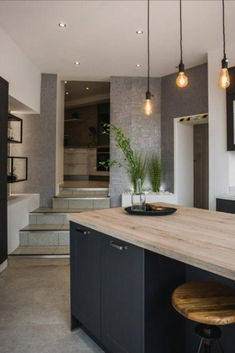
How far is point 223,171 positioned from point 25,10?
3425mm

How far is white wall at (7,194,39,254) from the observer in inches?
161

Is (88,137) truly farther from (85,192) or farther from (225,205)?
(225,205)

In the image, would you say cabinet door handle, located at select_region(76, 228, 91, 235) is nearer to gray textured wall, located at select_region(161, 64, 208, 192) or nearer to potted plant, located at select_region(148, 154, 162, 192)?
potted plant, located at select_region(148, 154, 162, 192)

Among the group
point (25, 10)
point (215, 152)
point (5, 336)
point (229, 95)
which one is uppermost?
point (25, 10)

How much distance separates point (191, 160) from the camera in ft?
19.1

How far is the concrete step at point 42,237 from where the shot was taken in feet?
14.6

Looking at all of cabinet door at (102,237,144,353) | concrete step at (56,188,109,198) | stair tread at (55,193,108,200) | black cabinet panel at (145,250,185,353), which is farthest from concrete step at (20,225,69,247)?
black cabinet panel at (145,250,185,353)

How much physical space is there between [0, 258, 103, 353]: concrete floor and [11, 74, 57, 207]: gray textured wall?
190 cm

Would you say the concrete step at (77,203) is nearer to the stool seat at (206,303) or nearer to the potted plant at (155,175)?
the potted plant at (155,175)

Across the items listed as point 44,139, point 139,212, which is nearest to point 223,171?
point 139,212

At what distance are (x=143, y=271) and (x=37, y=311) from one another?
5.35 ft

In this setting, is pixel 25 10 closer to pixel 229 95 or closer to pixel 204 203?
pixel 229 95

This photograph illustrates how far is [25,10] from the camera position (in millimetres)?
3213

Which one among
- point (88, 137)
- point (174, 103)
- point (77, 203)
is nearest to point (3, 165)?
point (77, 203)
